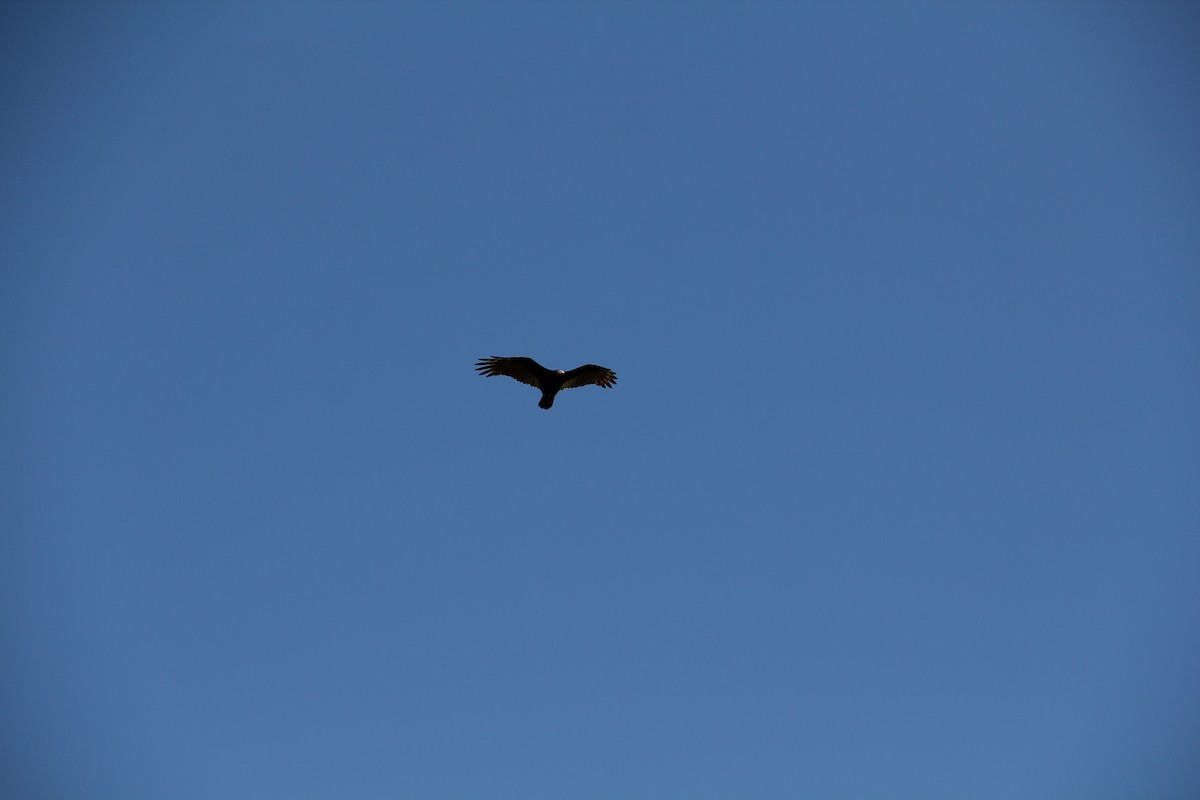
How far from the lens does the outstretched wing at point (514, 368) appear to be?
90.3 feet

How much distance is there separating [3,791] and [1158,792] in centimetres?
21143

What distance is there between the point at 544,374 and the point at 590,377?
2.17m

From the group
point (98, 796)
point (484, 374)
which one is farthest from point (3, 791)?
point (484, 374)

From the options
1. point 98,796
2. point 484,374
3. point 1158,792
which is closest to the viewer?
point 484,374

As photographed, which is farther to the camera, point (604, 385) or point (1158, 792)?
point (1158, 792)

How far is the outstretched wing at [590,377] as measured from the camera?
94.2 feet

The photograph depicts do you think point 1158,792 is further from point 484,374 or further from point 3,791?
point 3,791

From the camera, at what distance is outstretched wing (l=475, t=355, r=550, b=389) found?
90.3 ft

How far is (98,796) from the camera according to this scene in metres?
166

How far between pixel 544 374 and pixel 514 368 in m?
1.18

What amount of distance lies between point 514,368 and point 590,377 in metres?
2.80

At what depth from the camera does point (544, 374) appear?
2764cm

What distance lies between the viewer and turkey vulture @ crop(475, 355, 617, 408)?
90.4 feet

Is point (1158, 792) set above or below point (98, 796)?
above
